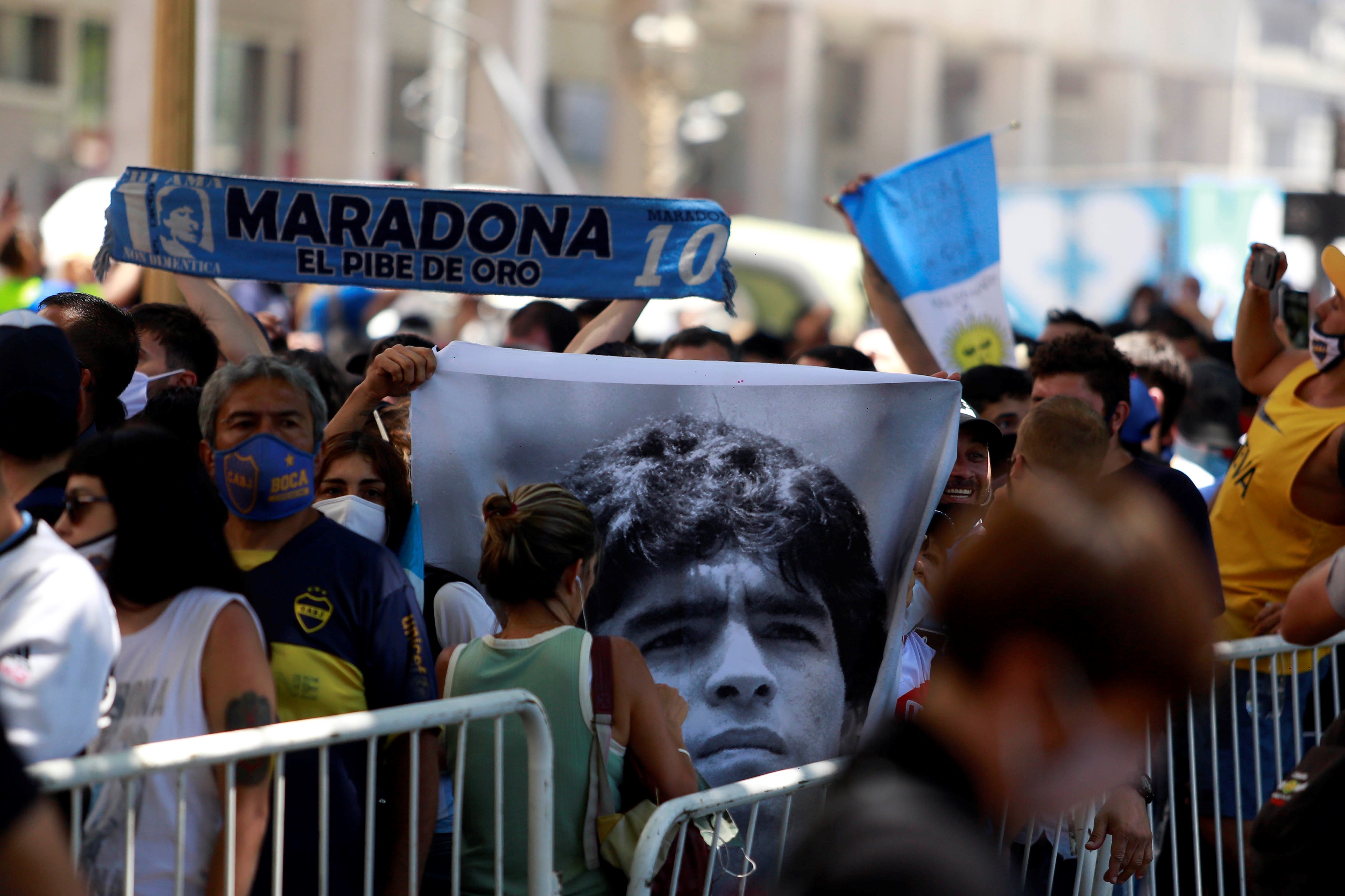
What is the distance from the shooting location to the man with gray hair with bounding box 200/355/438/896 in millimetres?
2918

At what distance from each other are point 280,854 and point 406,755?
0.34 metres

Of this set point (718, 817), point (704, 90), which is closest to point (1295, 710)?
point (718, 817)

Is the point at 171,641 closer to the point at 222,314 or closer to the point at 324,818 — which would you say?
the point at 324,818

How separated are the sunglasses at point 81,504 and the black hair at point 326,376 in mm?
2120

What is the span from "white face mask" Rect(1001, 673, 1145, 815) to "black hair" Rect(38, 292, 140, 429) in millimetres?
2828

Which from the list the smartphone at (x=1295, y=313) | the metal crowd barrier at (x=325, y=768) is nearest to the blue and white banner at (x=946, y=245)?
the smartphone at (x=1295, y=313)

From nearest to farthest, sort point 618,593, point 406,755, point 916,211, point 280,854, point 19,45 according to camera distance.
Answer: point 280,854
point 406,755
point 618,593
point 916,211
point 19,45

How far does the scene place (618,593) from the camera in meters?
3.54

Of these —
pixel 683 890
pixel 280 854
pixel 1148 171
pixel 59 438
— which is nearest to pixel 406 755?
pixel 280 854

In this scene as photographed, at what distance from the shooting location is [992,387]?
215 inches

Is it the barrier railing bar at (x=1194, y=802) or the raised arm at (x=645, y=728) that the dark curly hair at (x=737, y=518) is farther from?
the barrier railing bar at (x=1194, y=802)

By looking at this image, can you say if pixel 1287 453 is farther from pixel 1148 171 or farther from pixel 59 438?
pixel 1148 171

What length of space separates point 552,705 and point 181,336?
7.42 feet

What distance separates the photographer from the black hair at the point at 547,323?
6418 mm
